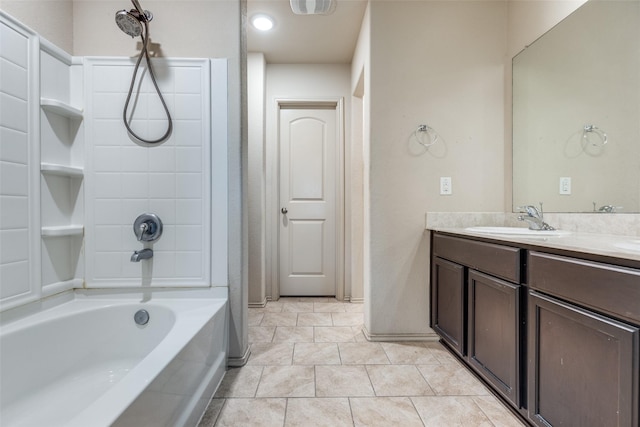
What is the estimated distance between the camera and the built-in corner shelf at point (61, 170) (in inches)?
57.0

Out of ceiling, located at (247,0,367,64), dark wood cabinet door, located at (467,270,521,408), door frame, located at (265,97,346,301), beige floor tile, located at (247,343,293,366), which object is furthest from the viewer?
door frame, located at (265,97,346,301)

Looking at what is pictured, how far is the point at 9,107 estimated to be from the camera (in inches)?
50.6

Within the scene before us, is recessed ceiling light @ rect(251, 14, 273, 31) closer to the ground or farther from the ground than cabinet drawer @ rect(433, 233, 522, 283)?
farther from the ground

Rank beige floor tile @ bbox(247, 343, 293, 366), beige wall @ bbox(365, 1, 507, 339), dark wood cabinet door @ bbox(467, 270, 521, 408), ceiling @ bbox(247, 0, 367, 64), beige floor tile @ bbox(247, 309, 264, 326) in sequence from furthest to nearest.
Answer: beige floor tile @ bbox(247, 309, 264, 326) < ceiling @ bbox(247, 0, 367, 64) < beige wall @ bbox(365, 1, 507, 339) < beige floor tile @ bbox(247, 343, 293, 366) < dark wood cabinet door @ bbox(467, 270, 521, 408)

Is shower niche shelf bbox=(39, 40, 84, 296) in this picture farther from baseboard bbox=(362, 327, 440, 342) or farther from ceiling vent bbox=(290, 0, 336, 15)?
baseboard bbox=(362, 327, 440, 342)

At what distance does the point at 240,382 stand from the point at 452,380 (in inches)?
45.7

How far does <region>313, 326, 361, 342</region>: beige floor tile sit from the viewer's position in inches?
84.4

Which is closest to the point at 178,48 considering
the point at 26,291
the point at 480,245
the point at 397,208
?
the point at 26,291

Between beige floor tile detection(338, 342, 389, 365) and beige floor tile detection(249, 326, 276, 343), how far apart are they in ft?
1.75

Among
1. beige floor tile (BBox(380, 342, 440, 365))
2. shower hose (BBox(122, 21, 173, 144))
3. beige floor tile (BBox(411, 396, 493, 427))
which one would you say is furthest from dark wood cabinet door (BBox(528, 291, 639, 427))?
shower hose (BBox(122, 21, 173, 144))

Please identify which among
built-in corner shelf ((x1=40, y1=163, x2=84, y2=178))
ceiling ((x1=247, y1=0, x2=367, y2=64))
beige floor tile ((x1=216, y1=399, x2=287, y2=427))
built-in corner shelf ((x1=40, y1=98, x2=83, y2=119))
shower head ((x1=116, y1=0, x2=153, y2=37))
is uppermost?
ceiling ((x1=247, y1=0, x2=367, y2=64))

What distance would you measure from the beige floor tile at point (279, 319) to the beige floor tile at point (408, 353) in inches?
31.8

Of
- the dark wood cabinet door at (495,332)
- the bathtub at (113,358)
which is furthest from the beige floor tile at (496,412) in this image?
the bathtub at (113,358)

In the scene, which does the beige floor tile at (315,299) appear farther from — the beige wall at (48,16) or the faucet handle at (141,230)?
the beige wall at (48,16)
